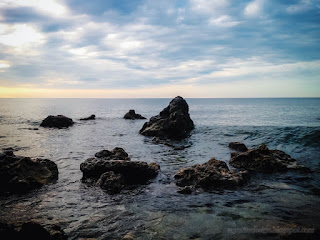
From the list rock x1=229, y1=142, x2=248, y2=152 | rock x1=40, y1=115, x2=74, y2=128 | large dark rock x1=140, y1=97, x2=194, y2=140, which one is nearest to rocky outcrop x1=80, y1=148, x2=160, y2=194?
rock x1=229, y1=142, x2=248, y2=152

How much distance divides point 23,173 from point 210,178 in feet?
33.8

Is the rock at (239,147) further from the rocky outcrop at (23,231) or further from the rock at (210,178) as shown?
the rocky outcrop at (23,231)

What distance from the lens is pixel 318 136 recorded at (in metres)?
22.8

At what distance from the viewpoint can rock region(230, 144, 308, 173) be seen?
13805mm

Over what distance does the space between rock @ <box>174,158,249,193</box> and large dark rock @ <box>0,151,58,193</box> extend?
769cm

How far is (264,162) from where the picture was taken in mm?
14078

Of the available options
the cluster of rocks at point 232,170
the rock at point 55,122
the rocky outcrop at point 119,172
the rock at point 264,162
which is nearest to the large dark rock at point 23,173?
the rocky outcrop at point 119,172

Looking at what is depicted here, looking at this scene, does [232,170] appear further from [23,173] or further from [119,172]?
[23,173]

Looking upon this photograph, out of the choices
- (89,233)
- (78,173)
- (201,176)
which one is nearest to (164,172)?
(201,176)

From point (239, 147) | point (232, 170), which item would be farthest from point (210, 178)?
point (239, 147)

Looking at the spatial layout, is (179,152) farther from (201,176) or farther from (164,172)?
(201,176)

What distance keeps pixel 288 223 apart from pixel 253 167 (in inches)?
279

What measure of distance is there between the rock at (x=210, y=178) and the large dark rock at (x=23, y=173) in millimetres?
7694

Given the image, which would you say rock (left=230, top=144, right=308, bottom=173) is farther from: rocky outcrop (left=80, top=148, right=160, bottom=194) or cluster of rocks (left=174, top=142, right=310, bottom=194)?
rocky outcrop (left=80, top=148, right=160, bottom=194)
